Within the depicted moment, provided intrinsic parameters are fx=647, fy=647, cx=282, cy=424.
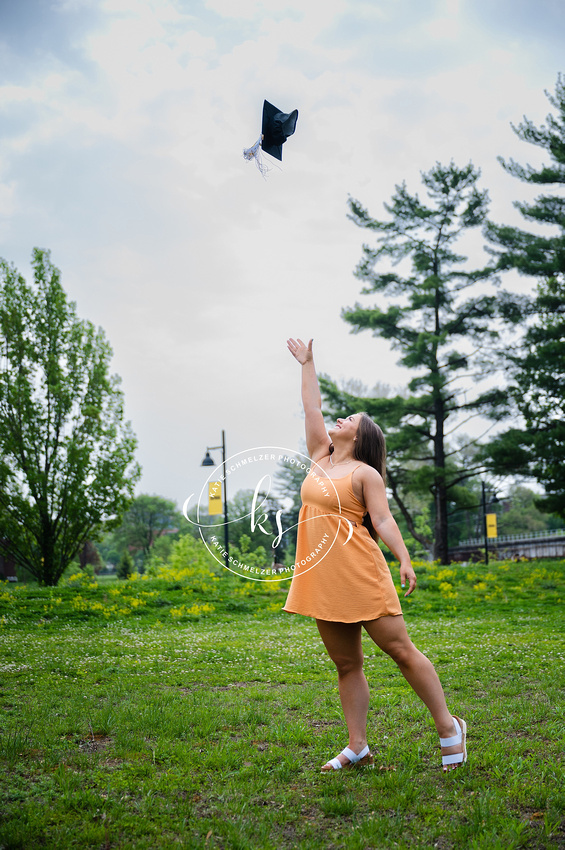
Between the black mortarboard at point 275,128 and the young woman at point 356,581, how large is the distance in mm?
2389

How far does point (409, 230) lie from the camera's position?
21.3m

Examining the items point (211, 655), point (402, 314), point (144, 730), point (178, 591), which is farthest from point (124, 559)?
point (144, 730)

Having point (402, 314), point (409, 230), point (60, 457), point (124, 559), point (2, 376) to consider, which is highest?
point (409, 230)

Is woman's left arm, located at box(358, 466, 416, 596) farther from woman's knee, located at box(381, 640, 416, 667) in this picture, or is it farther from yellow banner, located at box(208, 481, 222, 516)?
yellow banner, located at box(208, 481, 222, 516)

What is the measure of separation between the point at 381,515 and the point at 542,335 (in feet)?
50.4

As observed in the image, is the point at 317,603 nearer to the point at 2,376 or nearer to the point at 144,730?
the point at 144,730

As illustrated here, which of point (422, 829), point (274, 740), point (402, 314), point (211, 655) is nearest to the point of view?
point (422, 829)

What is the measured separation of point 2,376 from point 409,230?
13622 mm

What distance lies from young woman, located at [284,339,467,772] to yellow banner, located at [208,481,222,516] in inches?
45.9

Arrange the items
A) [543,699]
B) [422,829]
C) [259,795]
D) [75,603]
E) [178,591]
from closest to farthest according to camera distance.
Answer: [422,829]
[259,795]
[543,699]
[75,603]
[178,591]

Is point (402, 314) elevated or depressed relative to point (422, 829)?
elevated

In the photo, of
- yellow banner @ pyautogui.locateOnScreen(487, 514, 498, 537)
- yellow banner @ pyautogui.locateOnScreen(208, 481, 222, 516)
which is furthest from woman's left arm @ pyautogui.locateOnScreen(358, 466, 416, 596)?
yellow banner @ pyautogui.locateOnScreen(487, 514, 498, 537)

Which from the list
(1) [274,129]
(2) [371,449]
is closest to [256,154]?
(1) [274,129]

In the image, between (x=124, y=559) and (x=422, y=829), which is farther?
(x=124, y=559)
